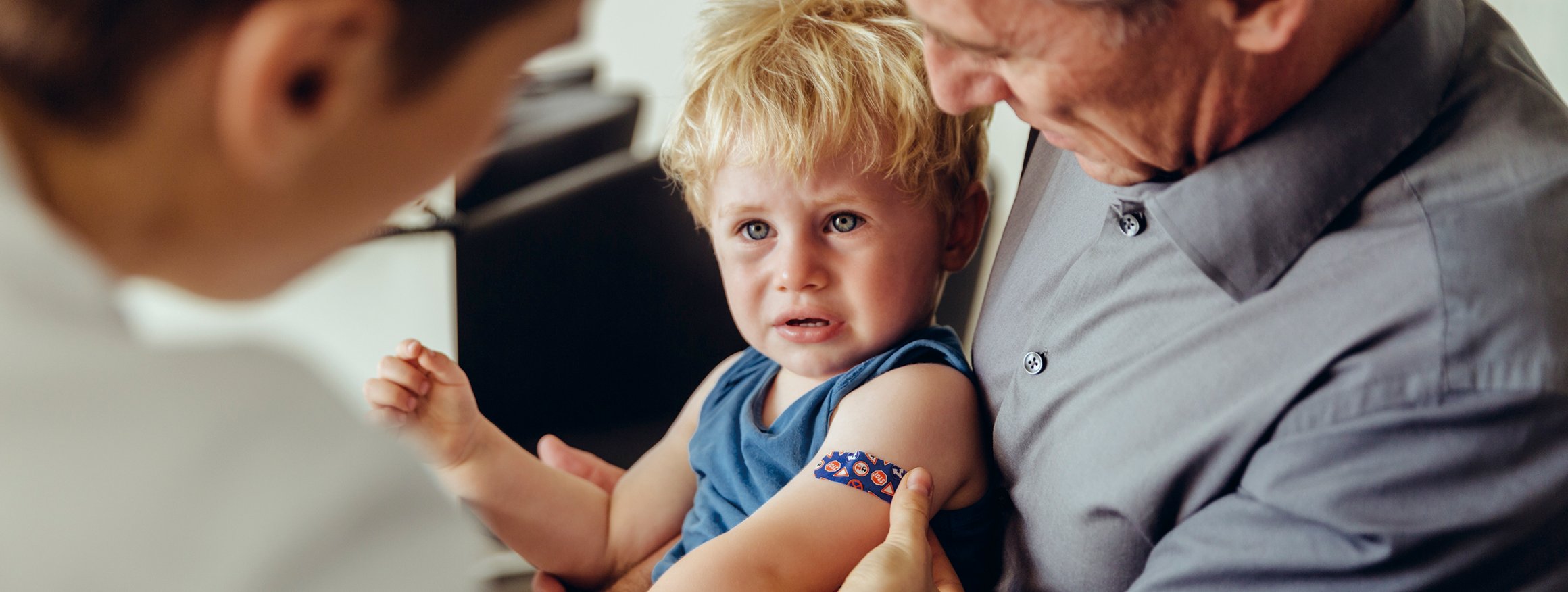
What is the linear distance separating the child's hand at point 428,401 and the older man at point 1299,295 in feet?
2.20

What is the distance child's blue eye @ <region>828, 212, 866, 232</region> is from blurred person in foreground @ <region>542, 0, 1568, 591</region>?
0.98ft

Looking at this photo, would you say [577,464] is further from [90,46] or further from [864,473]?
[90,46]

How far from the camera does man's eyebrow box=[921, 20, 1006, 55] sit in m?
1.02

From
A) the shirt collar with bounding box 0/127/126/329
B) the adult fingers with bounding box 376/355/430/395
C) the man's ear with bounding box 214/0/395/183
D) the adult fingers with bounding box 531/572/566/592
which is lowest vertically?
the adult fingers with bounding box 531/572/566/592

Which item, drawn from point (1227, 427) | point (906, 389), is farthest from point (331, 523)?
point (906, 389)

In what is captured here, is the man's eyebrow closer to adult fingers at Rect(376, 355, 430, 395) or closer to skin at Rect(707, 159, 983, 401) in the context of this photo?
skin at Rect(707, 159, 983, 401)

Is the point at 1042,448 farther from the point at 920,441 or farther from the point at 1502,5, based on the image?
the point at 1502,5

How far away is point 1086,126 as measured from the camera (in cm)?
109

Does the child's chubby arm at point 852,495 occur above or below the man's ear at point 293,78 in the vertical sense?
below

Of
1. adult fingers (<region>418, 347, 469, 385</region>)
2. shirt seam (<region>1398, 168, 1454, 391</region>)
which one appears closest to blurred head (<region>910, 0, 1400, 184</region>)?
shirt seam (<region>1398, 168, 1454, 391</region>)

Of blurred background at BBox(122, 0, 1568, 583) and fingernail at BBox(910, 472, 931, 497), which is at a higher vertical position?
blurred background at BBox(122, 0, 1568, 583)

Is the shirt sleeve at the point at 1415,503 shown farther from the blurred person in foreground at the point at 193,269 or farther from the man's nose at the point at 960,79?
the blurred person in foreground at the point at 193,269

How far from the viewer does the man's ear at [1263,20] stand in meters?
0.95

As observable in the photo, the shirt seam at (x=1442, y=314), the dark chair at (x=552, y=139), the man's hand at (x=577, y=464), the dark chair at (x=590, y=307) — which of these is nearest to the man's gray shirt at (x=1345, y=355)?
the shirt seam at (x=1442, y=314)
